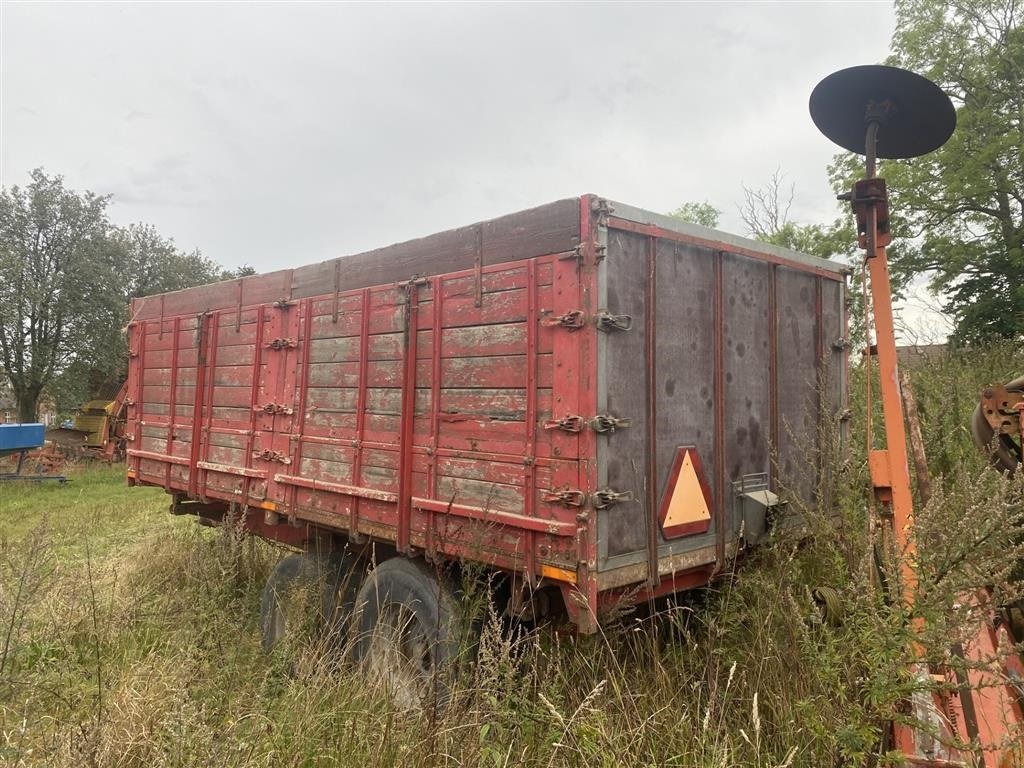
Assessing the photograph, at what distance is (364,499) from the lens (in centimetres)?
409

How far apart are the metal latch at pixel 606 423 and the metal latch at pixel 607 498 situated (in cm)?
29

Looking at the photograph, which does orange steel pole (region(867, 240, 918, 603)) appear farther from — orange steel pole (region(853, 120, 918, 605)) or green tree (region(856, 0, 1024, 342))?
green tree (region(856, 0, 1024, 342))

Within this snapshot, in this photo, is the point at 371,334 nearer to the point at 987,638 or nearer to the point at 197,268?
the point at 987,638

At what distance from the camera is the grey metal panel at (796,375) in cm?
407

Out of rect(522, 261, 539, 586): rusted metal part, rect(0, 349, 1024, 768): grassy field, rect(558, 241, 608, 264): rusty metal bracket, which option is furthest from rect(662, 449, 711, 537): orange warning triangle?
rect(558, 241, 608, 264): rusty metal bracket

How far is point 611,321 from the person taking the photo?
9.91ft

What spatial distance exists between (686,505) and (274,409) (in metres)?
3.15

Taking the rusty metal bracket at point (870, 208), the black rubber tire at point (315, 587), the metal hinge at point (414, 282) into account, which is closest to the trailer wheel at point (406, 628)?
the black rubber tire at point (315, 587)

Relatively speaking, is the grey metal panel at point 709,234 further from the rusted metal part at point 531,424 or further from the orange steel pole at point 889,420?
the orange steel pole at point 889,420

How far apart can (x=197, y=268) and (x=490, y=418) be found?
28.8 m

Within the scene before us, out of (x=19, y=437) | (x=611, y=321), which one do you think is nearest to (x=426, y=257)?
(x=611, y=321)

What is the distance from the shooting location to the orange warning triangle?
3.31 m

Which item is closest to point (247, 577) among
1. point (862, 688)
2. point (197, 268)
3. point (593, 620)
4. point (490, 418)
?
point (490, 418)

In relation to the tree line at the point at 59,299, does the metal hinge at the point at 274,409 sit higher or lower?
lower
